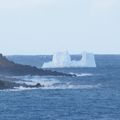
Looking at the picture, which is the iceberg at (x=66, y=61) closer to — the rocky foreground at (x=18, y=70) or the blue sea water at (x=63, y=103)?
the rocky foreground at (x=18, y=70)

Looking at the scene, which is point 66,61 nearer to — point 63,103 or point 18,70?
point 18,70

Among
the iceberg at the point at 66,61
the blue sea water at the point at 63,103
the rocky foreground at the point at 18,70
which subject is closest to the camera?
the blue sea water at the point at 63,103

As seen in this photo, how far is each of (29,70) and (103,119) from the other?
61322mm

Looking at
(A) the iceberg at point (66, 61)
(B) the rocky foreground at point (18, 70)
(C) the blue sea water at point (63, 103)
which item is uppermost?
(A) the iceberg at point (66, 61)

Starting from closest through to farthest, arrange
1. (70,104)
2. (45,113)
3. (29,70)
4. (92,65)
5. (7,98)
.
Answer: (45,113)
(70,104)
(7,98)
(29,70)
(92,65)

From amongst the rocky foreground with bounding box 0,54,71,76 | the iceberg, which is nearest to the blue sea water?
the rocky foreground with bounding box 0,54,71,76

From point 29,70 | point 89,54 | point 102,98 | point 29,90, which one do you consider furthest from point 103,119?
point 89,54

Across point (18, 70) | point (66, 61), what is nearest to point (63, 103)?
point (18, 70)

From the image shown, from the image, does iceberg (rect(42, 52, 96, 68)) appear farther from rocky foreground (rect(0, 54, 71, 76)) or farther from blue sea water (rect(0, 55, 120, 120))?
blue sea water (rect(0, 55, 120, 120))

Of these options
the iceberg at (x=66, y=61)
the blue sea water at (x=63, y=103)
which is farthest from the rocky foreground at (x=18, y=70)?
the blue sea water at (x=63, y=103)

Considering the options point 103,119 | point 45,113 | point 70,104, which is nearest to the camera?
point 103,119

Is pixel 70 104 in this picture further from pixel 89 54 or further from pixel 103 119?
pixel 89 54

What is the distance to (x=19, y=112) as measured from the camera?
54.0 meters

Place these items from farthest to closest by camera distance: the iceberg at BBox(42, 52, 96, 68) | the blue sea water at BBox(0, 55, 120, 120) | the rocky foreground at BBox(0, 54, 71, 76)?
the iceberg at BBox(42, 52, 96, 68)
the rocky foreground at BBox(0, 54, 71, 76)
the blue sea water at BBox(0, 55, 120, 120)
